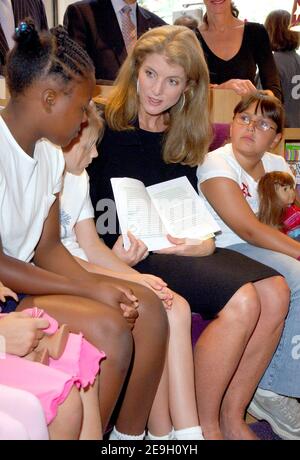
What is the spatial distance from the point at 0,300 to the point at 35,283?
3.8 inches

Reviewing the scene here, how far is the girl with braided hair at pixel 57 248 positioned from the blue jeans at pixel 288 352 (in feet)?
1.85

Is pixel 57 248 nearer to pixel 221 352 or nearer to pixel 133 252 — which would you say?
pixel 133 252

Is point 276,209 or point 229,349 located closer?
point 229,349

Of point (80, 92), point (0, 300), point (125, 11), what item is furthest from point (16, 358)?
point (125, 11)

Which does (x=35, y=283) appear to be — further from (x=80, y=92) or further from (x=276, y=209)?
(x=276, y=209)

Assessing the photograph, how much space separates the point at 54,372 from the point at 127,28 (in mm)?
2008

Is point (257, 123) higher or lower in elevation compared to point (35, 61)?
lower

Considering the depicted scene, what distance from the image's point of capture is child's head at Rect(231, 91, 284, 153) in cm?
233

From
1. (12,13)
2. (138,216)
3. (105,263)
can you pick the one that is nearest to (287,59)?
(12,13)

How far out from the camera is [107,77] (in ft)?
9.29

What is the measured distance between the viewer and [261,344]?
78.0 inches

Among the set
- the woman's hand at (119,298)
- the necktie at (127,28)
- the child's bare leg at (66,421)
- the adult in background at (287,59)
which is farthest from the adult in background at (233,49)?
the child's bare leg at (66,421)

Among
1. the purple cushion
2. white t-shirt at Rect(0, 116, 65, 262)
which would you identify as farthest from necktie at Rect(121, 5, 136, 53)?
white t-shirt at Rect(0, 116, 65, 262)

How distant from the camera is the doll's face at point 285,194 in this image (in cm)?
235
